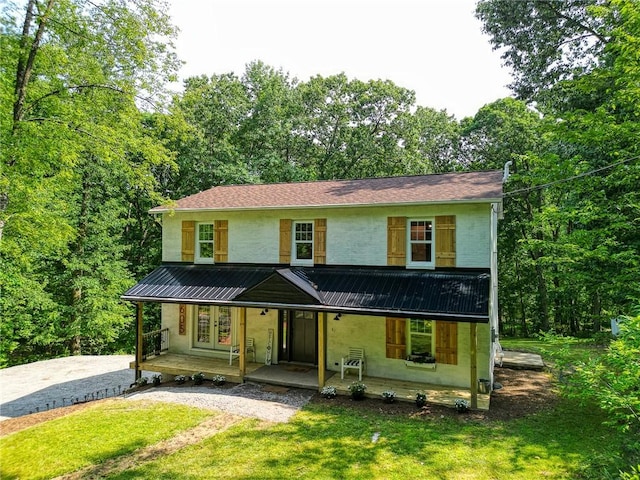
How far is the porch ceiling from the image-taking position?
10367mm

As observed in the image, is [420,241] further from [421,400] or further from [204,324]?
[204,324]

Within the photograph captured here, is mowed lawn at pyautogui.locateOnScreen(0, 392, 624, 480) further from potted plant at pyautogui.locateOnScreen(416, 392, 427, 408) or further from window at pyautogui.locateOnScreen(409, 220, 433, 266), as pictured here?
window at pyautogui.locateOnScreen(409, 220, 433, 266)

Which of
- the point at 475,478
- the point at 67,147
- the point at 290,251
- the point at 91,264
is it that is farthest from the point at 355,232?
the point at 91,264

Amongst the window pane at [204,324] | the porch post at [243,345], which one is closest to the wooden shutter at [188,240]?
the window pane at [204,324]

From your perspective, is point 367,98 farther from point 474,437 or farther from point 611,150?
point 474,437

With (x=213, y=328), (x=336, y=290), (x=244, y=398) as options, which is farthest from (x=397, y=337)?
(x=213, y=328)

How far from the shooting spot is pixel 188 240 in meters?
15.1

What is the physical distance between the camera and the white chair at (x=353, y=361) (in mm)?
11759

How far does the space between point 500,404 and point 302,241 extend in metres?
7.95

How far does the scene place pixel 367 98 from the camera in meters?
28.6

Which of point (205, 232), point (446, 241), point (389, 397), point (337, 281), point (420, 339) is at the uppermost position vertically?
point (205, 232)

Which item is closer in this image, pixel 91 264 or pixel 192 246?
pixel 192 246

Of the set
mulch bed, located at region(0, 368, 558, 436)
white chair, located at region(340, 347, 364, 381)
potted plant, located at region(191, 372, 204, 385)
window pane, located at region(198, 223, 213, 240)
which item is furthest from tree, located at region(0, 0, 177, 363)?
white chair, located at region(340, 347, 364, 381)

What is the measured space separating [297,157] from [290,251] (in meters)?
19.2
